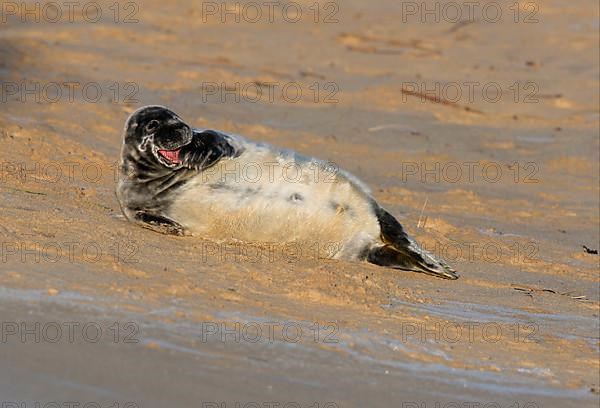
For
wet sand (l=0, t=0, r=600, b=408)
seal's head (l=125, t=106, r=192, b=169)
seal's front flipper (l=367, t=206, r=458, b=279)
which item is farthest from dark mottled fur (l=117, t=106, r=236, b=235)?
seal's front flipper (l=367, t=206, r=458, b=279)

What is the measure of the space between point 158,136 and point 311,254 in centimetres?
96

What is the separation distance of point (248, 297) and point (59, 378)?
4.07 ft

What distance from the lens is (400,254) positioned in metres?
5.69

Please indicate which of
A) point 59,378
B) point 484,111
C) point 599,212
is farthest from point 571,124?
point 59,378

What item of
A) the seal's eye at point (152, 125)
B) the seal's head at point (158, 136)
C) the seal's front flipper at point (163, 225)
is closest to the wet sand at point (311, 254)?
the seal's front flipper at point (163, 225)

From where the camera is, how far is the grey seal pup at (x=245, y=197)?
5477 mm

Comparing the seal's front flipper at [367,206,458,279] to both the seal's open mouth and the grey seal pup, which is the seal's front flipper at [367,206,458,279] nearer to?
the grey seal pup

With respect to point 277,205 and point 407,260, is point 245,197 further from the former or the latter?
point 407,260

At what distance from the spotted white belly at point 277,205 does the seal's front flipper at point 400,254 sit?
0.06m

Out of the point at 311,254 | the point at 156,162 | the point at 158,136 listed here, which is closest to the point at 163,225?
the point at 156,162

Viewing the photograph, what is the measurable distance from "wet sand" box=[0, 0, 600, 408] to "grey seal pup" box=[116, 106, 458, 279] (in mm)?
110

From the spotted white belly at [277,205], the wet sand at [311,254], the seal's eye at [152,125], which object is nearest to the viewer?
the wet sand at [311,254]

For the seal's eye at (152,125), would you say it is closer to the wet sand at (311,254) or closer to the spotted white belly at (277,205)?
the spotted white belly at (277,205)

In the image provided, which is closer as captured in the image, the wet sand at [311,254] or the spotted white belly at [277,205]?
the wet sand at [311,254]
